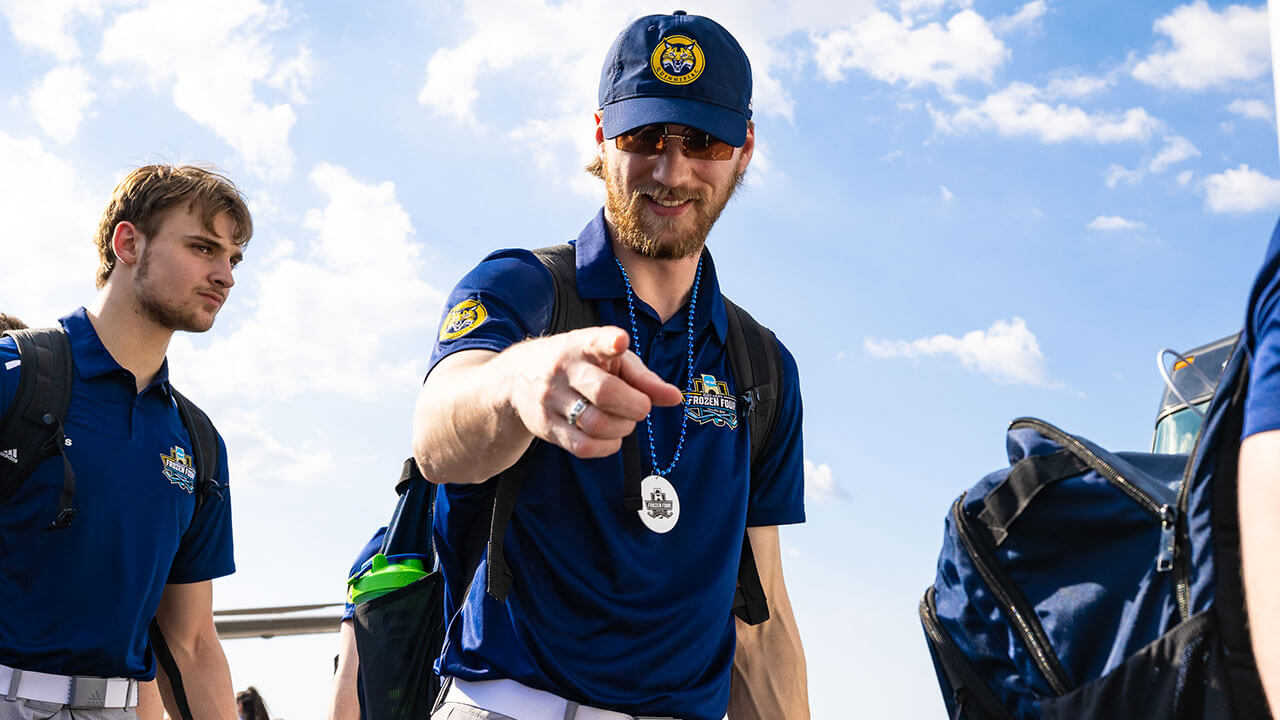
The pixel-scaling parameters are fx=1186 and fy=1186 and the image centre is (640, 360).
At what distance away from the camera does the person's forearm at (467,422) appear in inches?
80.2

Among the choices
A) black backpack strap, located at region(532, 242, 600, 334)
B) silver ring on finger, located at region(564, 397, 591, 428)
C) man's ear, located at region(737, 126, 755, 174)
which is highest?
man's ear, located at region(737, 126, 755, 174)

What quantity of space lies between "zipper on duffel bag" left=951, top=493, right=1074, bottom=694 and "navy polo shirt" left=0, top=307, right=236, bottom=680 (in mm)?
3450

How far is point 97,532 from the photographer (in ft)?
14.4

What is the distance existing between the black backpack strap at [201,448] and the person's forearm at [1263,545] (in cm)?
426

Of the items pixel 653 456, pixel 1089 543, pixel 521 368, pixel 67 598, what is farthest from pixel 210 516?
pixel 1089 543

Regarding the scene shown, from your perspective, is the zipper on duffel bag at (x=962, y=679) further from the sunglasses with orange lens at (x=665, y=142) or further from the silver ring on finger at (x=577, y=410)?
the sunglasses with orange lens at (x=665, y=142)

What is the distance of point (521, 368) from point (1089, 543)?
951mm

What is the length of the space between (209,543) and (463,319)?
116 inches

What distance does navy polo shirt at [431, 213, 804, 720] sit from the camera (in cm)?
265

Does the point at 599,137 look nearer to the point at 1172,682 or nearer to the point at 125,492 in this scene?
the point at 1172,682

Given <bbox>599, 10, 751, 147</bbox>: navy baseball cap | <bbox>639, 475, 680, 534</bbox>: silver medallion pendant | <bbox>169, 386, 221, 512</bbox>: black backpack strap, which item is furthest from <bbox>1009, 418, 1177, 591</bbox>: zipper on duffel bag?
<bbox>169, 386, 221, 512</bbox>: black backpack strap

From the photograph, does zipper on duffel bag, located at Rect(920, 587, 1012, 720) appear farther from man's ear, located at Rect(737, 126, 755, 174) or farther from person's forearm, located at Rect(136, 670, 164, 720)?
person's forearm, located at Rect(136, 670, 164, 720)

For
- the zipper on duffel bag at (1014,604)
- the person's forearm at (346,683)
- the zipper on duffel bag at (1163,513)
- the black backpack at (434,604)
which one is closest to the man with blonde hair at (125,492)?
the person's forearm at (346,683)

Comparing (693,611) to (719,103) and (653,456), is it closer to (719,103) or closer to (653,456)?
(653,456)
